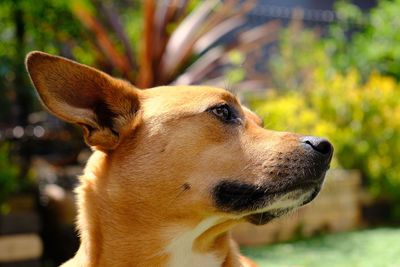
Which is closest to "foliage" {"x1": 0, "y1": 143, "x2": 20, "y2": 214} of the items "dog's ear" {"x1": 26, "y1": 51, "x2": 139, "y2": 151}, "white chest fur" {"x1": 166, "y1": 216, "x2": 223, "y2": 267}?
"dog's ear" {"x1": 26, "y1": 51, "x2": 139, "y2": 151}

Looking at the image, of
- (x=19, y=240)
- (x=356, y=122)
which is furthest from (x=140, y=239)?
(x=356, y=122)

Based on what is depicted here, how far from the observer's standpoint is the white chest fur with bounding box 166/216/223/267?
7.02ft

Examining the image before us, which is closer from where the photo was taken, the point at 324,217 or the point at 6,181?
the point at 6,181

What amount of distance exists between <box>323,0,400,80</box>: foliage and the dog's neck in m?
6.74

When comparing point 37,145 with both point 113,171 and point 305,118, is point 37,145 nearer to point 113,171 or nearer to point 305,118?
point 305,118

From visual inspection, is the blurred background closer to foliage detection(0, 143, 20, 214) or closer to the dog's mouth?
foliage detection(0, 143, 20, 214)

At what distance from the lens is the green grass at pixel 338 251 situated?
3924 millimetres

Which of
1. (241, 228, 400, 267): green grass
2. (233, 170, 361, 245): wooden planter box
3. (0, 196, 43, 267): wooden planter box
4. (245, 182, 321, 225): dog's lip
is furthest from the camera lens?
(233, 170, 361, 245): wooden planter box

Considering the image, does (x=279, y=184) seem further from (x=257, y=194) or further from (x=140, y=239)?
(x=140, y=239)

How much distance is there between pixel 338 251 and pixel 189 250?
2.57 m

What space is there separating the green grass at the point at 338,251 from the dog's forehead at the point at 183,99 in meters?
2.07

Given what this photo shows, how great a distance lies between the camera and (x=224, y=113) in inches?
89.5

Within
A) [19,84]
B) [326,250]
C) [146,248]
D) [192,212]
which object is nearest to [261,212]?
[192,212]

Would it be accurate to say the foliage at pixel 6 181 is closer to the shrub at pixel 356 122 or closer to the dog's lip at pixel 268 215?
the dog's lip at pixel 268 215
